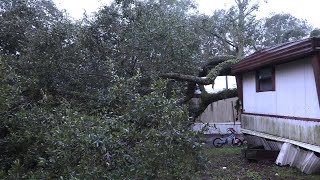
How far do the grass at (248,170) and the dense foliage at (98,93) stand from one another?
2.43 m

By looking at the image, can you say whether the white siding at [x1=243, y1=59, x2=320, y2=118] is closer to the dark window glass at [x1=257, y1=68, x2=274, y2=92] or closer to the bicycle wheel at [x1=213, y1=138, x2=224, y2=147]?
the dark window glass at [x1=257, y1=68, x2=274, y2=92]

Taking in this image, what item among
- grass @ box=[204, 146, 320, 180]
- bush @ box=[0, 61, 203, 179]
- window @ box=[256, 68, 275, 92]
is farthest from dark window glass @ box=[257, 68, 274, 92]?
bush @ box=[0, 61, 203, 179]

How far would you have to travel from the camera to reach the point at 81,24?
936 centimetres

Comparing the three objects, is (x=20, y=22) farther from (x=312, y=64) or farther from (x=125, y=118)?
(x=312, y=64)

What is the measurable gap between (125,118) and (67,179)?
1.27 metres

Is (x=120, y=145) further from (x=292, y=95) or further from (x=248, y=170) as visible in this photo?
(x=292, y=95)

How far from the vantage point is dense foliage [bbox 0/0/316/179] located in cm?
391

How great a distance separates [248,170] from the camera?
8531 millimetres

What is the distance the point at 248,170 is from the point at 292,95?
2303mm

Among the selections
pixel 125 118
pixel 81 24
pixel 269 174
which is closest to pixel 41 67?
pixel 81 24

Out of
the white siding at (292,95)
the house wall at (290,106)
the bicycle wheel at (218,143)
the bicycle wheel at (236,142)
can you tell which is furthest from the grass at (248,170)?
the bicycle wheel at (236,142)

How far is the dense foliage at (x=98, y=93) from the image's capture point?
3.91m

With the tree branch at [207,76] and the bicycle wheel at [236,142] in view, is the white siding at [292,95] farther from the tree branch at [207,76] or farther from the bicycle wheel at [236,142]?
the bicycle wheel at [236,142]

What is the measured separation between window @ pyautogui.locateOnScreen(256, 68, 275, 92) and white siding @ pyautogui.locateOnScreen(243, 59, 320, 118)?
0.16m
